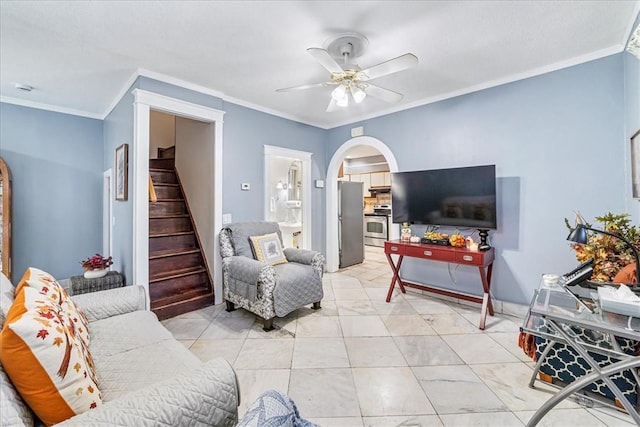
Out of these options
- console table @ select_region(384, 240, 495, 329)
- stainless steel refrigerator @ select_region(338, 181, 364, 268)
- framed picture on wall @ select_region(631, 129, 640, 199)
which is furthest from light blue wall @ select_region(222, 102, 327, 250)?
framed picture on wall @ select_region(631, 129, 640, 199)

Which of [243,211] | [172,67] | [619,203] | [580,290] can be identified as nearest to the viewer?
[580,290]

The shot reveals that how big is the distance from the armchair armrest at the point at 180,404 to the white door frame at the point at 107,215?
12.0 feet

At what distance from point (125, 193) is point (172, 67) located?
1435 mm

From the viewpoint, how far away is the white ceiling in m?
1.93

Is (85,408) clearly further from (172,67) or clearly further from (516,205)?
(516,205)

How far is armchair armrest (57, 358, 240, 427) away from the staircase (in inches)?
94.2

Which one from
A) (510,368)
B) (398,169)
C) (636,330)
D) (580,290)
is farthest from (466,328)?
(398,169)

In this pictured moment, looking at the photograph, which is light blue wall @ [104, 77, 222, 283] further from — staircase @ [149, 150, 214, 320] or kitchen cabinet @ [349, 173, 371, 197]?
kitchen cabinet @ [349, 173, 371, 197]

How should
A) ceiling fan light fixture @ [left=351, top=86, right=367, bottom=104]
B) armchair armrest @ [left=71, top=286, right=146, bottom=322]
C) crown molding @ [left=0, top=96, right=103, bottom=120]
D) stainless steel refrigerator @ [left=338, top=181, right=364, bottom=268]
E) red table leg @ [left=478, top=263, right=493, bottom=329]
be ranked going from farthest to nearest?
1. stainless steel refrigerator @ [left=338, top=181, right=364, bottom=268]
2. crown molding @ [left=0, top=96, right=103, bottom=120]
3. red table leg @ [left=478, top=263, right=493, bottom=329]
4. ceiling fan light fixture @ [left=351, top=86, right=367, bottom=104]
5. armchair armrest @ [left=71, top=286, right=146, bottom=322]

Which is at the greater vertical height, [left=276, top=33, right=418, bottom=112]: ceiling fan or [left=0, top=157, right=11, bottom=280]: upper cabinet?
[left=276, top=33, right=418, bottom=112]: ceiling fan

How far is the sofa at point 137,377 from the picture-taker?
0.82 metres

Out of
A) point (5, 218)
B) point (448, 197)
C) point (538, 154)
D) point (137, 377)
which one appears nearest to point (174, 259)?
point (5, 218)

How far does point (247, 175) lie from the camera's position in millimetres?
3771

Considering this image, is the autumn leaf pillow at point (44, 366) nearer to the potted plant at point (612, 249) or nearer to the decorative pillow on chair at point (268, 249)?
the decorative pillow on chair at point (268, 249)
